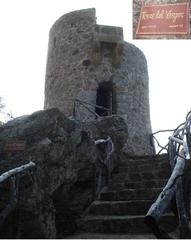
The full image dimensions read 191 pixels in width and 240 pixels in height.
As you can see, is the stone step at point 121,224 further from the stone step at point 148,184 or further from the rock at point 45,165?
the stone step at point 148,184

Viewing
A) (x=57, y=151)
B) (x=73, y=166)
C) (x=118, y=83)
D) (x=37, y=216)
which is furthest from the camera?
(x=118, y=83)

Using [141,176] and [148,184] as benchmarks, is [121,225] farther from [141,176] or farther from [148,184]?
[141,176]

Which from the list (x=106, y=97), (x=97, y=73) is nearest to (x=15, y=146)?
(x=97, y=73)

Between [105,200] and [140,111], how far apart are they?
276 inches

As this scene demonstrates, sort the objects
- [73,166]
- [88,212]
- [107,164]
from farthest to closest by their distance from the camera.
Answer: [107,164] < [73,166] < [88,212]

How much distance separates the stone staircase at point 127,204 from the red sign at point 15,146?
1.30 m

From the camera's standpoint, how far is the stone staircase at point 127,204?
13.7ft

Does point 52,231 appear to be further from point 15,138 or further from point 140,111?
point 140,111

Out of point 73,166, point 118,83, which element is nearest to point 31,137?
point 73,166

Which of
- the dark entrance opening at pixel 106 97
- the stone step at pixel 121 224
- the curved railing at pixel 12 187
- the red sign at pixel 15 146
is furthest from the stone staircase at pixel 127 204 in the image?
the dark entrance opening at pixel 106 97

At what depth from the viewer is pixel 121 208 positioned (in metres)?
4.67

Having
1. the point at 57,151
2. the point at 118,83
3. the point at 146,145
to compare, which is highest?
the point at 118,83

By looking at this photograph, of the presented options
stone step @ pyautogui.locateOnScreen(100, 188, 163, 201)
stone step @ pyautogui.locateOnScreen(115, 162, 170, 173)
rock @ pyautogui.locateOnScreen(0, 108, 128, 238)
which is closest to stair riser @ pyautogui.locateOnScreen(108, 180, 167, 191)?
stone step @ pyautogui.locateOnScreen(100, 188, 163, 201)

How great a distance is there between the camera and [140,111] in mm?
11906
